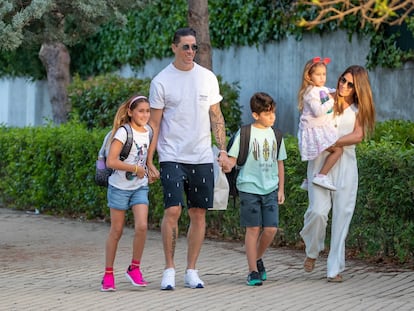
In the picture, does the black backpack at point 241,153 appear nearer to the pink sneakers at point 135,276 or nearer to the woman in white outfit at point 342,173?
the woman in white outfit at point 342,173

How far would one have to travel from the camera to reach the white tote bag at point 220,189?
8320mm

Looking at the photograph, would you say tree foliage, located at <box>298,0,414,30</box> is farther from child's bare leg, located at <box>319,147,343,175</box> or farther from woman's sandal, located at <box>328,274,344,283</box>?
woman's sandal, located at <box>328,274,344,283</box>

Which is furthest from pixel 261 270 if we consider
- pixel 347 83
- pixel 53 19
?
pixel 53 19

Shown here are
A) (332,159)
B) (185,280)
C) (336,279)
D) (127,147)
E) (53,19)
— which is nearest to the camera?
(127,147)

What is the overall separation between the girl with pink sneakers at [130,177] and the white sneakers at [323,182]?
1395 millimetres

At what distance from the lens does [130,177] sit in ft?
26.8

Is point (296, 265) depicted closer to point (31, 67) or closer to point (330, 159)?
point (330, 159)

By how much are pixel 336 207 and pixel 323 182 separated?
263 millimetres

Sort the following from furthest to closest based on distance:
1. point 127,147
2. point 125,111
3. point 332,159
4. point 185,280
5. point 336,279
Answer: point 336,279 < point 332,159 < point 185,280 < point 125,111 < point 127,147

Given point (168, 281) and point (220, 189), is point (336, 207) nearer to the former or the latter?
point (220, 189)

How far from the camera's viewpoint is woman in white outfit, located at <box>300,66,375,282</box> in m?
8.52

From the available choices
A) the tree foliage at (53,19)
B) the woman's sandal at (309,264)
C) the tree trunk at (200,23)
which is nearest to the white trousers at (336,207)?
the woman's sandal at (309,264)

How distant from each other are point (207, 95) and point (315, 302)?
186cm

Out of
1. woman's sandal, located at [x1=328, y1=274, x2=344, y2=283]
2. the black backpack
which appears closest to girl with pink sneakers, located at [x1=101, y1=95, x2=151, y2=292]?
the black backpack
